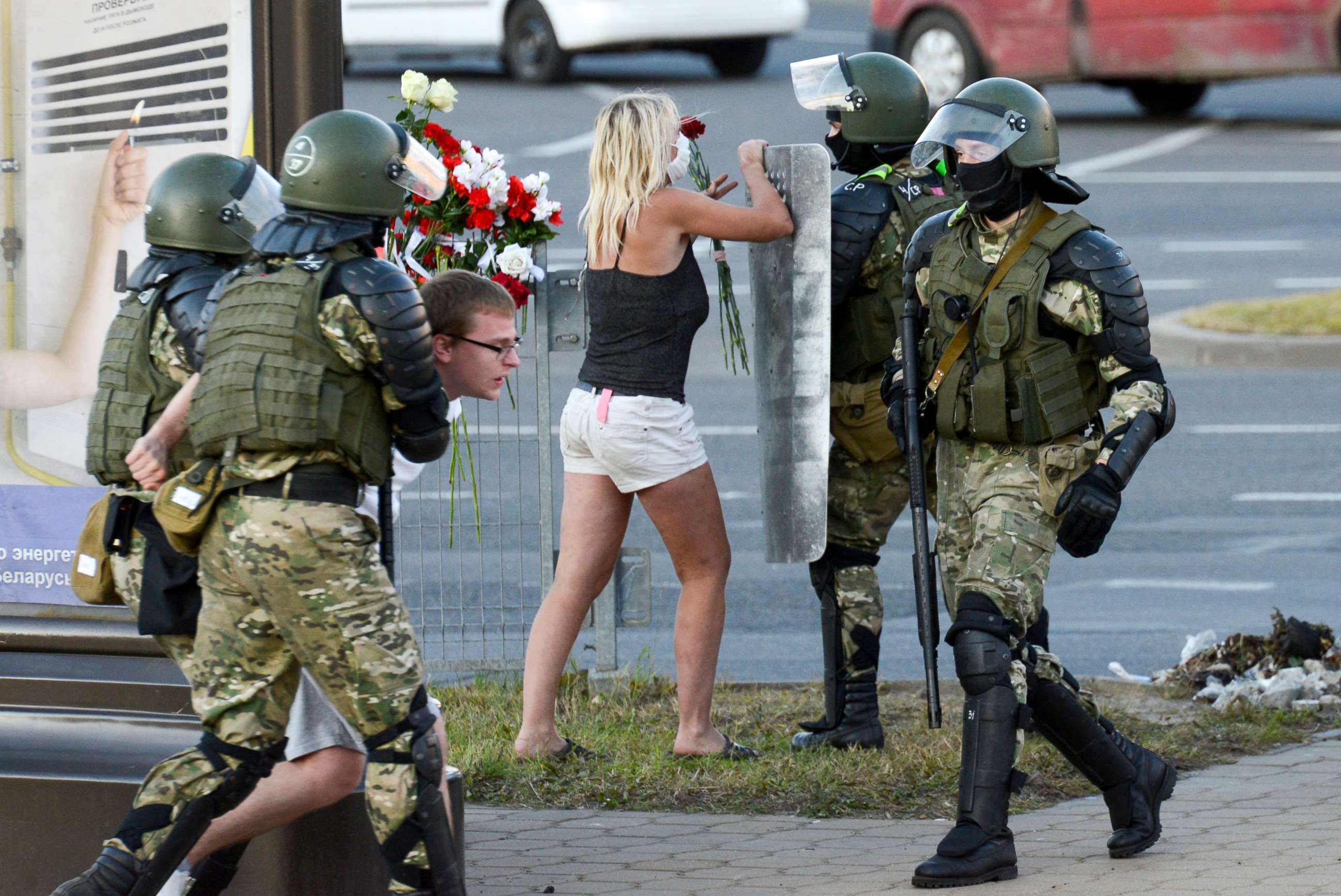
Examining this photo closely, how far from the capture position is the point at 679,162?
5.63m

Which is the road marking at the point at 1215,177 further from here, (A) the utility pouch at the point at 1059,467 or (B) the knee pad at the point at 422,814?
(B) the knee pad at the point at 422,814

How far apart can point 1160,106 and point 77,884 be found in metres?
18.3

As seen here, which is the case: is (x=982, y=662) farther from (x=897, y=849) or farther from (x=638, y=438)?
(x=638, y=438)

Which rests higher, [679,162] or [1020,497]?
[679,162]

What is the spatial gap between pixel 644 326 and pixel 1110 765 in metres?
1.75

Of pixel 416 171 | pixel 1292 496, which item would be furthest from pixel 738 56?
pixel 416 171

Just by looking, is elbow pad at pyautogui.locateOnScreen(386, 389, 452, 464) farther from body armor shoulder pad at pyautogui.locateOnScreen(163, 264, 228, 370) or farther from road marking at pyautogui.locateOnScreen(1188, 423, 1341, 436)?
road marking at pyautogui.locateOnScreen(1188, 423, 1341, 436)

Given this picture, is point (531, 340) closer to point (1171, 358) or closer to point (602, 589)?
point (602, 589)

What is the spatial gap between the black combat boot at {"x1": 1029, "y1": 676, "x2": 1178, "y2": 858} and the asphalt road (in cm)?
202

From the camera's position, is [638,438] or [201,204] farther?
[638,438]

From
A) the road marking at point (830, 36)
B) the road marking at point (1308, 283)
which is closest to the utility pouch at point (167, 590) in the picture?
the road marking at point (1308, 283)

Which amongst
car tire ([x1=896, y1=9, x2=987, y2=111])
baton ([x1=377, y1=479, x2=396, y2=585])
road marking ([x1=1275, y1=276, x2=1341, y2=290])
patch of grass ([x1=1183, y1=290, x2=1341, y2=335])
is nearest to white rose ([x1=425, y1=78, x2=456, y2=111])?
baton ([x1=377, y1=479, x2=396, y2=585])

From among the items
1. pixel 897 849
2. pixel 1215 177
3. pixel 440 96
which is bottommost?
pixel 897 849

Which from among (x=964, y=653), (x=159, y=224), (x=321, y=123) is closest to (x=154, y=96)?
(x=159, y=224)
